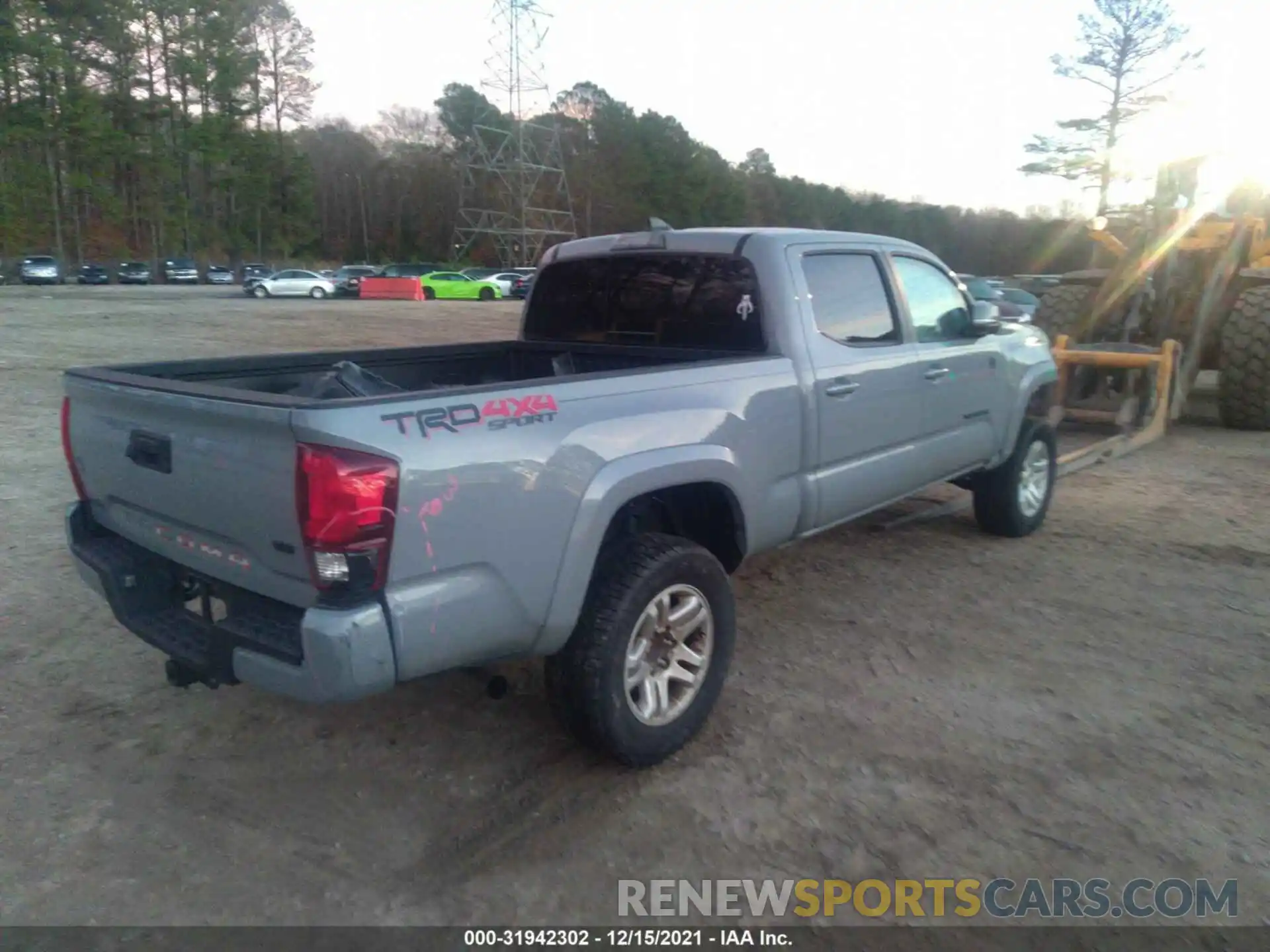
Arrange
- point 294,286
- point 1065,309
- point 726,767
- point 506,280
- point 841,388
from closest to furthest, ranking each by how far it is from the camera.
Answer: point 726,767 → point 841,388 → point 1065,309 → point 294,286 → point 506,280

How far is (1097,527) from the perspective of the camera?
661 cm

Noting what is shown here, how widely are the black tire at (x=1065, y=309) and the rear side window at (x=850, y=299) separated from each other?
6.83m

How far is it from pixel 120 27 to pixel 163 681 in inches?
2558

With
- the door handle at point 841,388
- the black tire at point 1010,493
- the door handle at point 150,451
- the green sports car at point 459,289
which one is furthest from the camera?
the green sports car at point 459,289

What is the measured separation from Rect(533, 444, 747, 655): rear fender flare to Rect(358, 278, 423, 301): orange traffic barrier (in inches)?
1605

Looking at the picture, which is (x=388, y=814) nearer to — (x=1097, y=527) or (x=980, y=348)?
(x=980, y=348)

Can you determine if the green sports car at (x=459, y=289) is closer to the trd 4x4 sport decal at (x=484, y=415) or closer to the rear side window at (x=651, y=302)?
the rear side window at (x=651, y=302)

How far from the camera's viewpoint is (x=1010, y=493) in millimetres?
6168

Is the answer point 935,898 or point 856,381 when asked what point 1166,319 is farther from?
point 935,898

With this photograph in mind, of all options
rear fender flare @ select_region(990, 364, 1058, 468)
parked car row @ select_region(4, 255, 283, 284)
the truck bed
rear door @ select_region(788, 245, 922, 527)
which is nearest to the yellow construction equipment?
rear fender flare @ select_region(990, 364, 1058, 468)

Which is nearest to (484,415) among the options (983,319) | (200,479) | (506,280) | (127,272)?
(200,479)

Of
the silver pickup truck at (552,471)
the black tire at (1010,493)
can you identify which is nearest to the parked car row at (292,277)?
the black tire at (1010,493)

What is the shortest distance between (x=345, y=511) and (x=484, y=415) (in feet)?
1.66

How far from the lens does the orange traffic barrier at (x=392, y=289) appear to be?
43062mm
